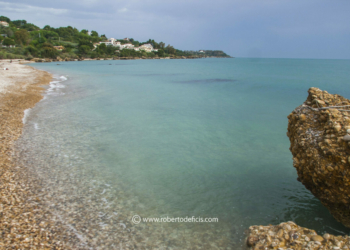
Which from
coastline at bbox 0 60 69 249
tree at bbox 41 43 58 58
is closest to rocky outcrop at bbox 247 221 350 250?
coastline at bbox 0 60 69 249

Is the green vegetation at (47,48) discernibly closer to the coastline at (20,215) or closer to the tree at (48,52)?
the tree at (48,52)

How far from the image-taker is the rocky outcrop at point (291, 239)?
12.5 feet

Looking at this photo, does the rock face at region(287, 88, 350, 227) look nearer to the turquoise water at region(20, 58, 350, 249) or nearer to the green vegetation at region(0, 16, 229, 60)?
the turquoise water at region(20, 58, 350, 249)

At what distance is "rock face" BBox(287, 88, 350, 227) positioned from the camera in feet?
14.4

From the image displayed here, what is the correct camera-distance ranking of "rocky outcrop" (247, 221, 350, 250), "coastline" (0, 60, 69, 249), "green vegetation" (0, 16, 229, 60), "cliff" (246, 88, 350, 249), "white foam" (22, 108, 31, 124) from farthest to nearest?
"green vegetation" (0, 16, 229, 60), "white foam" (22, 108, 31, 124), "coastline" (0, 60, 69, 249), "cliff" (246, 88, 350, 249), "rocky outcrop" (247, 221, 350, 250)

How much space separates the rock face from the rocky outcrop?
1022mm

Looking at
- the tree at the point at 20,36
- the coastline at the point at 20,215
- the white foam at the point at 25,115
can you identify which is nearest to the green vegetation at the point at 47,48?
the tree at the point at 20,36

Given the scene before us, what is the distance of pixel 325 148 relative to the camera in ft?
15.0

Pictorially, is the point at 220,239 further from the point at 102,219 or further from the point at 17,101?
the point at 17,101

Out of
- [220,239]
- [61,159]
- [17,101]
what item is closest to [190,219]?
[220,239]

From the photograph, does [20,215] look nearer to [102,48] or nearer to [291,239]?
[291,239]

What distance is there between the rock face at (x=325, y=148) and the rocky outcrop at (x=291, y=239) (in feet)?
3.35

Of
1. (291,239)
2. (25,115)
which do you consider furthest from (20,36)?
(291,239)

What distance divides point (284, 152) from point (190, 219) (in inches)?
263
